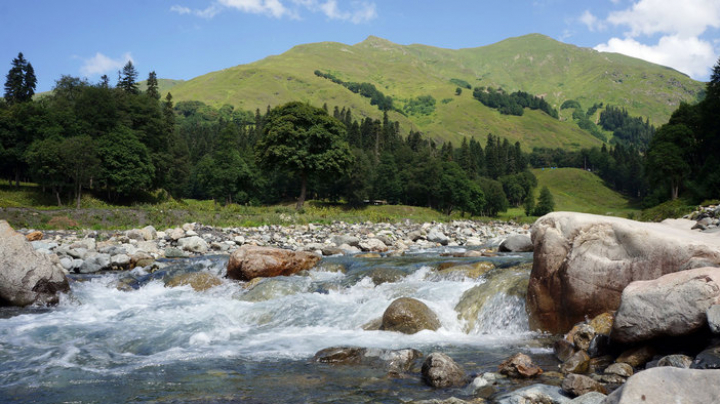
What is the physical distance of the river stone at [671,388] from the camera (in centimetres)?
429

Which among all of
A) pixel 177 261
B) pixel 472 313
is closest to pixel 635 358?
pixel 472 313

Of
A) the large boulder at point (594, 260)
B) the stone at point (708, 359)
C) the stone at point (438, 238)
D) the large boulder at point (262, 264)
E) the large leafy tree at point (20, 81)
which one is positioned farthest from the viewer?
the large leafy tree at point (20, 81)

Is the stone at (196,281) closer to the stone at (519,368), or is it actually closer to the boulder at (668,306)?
the stone at (519,368)

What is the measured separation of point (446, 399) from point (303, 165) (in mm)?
46671

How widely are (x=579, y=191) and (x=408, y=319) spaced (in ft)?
559

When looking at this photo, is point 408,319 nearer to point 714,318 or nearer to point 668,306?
point 668,306

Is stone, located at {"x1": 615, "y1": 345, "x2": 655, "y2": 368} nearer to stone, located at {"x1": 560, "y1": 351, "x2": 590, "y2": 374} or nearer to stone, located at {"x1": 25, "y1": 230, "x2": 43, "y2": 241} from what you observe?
stone, located at {"x1": 560, "y1": 351, "x2": 590, "y2": 374}

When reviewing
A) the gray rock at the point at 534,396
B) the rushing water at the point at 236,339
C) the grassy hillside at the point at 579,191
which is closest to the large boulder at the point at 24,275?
the rushing water at the point at 236,339

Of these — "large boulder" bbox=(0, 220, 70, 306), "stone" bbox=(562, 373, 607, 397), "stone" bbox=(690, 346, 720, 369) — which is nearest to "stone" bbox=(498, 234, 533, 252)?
"stone" bbox=(690, 346, 720, 369)

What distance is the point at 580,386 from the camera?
21.8 ft

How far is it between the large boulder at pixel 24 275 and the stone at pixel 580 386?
15.0 m

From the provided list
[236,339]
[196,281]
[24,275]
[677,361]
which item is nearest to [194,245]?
[196,281]

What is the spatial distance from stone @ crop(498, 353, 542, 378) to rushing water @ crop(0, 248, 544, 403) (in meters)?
0.63

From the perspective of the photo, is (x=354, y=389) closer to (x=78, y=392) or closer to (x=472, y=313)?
(x=78, y=392)
